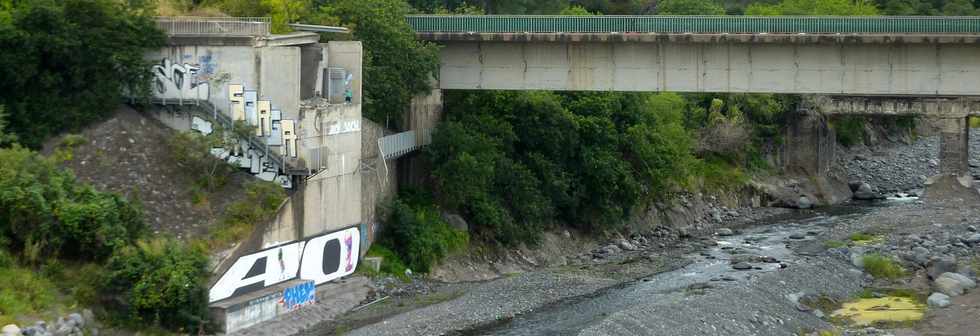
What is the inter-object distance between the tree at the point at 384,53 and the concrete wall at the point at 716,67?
4599 mm

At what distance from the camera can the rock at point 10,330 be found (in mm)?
38062

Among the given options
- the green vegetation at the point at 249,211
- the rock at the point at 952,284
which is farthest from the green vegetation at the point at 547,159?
the rock at the point at 952,284

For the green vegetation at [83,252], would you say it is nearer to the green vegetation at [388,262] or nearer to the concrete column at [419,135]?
the green vegetation at [388,262]

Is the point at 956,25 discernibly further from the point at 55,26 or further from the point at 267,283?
the point at 55,26

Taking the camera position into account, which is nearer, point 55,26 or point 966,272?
point 55,26

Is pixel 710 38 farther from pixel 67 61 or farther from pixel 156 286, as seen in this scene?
pixel 156 286

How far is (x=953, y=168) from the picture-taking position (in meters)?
84.1

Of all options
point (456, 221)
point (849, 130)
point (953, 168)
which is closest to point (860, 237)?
point (953, 168)

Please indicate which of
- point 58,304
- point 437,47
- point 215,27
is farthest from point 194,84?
point 437,47

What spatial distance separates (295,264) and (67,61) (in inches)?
460

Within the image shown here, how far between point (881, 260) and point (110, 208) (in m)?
37.9

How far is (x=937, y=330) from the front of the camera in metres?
51.6

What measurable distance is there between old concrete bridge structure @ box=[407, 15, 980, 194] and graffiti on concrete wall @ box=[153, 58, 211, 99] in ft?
62.4

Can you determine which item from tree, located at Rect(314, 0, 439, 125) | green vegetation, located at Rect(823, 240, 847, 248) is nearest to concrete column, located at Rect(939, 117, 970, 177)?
green vegetation, located at Rect(823, 240, 847, 248)
